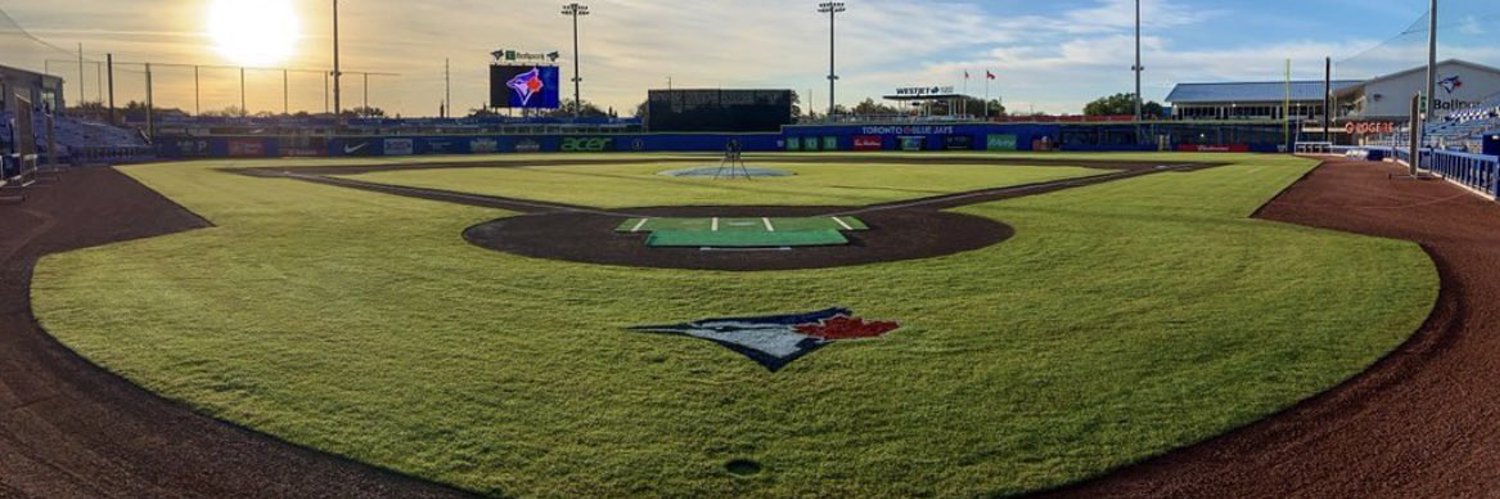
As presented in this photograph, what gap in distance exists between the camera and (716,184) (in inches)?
1155

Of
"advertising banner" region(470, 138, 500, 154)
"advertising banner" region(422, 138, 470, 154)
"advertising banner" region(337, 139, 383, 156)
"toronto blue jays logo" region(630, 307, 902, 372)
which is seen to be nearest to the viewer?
"toronto blue jays logo" region(630, 307, 902, 372)

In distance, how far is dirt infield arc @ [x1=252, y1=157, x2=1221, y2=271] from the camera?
41.8 ft

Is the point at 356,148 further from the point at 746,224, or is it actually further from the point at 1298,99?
the point at 1298,99

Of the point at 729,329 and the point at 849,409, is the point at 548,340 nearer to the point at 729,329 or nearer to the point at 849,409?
the point at 729,329

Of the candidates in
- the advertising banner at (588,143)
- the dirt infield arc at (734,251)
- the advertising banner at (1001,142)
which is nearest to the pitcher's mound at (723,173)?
the dirt infield arc at (734,251)

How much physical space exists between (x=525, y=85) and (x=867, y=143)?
1074 inches

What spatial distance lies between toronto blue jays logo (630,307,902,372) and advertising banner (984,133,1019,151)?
66.7 metres

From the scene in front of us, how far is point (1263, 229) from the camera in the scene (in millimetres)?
16047

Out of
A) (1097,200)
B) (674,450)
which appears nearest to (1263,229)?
(1097,200)

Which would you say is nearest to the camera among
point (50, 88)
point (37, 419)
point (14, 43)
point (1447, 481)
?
point (1447, 481)

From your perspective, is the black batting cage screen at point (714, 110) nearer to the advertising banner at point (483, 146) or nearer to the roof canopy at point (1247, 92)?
the advertising banner at point (483, 146)

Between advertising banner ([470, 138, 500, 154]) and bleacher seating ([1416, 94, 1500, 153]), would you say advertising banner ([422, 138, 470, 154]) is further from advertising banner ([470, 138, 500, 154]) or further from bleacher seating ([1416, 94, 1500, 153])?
bleacher seating ([1416, 94, 1500, 153])

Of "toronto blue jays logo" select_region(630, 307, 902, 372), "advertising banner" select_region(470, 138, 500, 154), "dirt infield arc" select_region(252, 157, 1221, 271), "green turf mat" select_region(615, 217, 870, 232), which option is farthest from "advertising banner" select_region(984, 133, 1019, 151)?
"toronto blue jays logo" select_region(630, 307, 902, 372)

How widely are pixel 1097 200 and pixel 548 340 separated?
17.4 m
